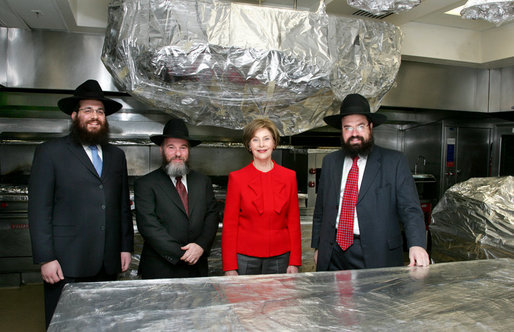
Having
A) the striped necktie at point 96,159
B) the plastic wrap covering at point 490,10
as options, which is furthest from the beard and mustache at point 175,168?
the plastic wrap covering at point 490,10

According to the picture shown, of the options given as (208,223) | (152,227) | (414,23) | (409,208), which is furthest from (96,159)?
(414,23)

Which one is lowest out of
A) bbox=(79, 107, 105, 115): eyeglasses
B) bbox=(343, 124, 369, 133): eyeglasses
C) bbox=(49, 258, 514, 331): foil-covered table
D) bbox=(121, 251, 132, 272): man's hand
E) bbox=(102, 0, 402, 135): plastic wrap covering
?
bbox=(121, 251, 132, 272): man's hand

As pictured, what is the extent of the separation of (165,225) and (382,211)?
115 cm

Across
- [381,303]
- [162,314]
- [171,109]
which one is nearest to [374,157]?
[381,303]

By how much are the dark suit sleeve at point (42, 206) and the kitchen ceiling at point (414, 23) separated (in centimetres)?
135

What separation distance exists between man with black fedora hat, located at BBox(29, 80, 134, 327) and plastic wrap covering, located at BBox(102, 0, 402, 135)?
0.67 m

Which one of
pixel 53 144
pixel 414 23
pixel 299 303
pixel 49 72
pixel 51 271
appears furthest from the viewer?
pixel 414 23

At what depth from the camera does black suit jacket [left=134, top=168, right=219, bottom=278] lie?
2.08m

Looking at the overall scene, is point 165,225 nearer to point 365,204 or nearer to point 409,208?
point 365,204

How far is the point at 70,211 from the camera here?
1.94 meters

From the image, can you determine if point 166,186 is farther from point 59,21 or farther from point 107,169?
point 59,21

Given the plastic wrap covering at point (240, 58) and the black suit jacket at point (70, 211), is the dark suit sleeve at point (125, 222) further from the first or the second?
the plastic wrap covering at point (240, 58)

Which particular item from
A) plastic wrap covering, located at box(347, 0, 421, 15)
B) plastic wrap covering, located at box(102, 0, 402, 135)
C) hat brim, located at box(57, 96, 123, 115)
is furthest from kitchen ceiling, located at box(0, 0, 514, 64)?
hat brim, located at box(57, 96, 123, 115)

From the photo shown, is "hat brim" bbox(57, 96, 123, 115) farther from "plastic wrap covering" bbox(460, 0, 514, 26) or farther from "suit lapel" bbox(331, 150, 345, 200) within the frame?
"plastic wrap covering" bbox(460, 0, 514, 26)
